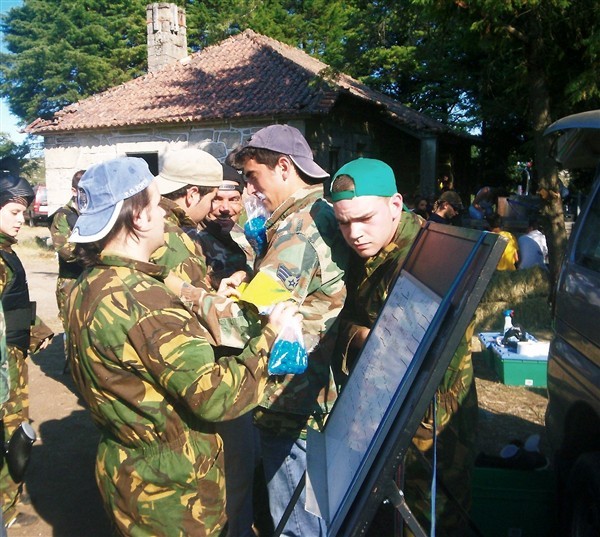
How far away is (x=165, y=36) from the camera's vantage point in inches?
803

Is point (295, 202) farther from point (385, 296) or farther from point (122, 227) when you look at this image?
point (122, 227)

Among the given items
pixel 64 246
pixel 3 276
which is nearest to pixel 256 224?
pixel 3 276

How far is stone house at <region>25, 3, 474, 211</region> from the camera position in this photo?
15.4 m

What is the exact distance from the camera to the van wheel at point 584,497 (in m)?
2.50

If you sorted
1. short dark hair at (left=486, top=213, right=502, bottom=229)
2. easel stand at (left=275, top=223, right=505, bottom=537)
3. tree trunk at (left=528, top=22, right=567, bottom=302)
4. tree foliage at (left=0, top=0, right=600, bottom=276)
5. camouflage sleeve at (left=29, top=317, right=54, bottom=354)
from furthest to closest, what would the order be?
short dark hair at (left=486, top=213, right=502, bottom=229) → tree trunk at (left=528, top=22, right=567, bottom=302) → tree foliage at (left=0, top=0, right=600, bottom=276) → camouflage sleeve at (left=29, top=317, right=54, bottom=354) → easel stand at (left=275, top=223, right=505, bottom=537)

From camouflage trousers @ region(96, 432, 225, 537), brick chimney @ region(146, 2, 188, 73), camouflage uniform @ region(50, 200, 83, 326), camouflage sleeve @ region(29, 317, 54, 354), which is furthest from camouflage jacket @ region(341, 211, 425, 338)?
brick chimney @ region(146, 2, 188, 73)

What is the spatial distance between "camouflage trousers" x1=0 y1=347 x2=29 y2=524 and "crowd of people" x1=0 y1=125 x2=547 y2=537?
3.64 feet

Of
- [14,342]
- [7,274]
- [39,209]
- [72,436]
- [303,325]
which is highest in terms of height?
[303,325]

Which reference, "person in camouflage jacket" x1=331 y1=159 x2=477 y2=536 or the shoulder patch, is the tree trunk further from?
the shoulder patch

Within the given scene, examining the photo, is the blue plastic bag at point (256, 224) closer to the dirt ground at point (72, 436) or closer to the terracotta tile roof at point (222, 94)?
the dirt ground at point (72, 436)

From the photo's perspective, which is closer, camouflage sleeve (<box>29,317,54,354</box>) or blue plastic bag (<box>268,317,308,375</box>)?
blue plastic bag (<box>268,317,308,375</box>)

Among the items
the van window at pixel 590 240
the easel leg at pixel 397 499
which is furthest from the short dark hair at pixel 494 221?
the easel leg at pixel 397 499

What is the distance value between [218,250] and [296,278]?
2010 millimetres

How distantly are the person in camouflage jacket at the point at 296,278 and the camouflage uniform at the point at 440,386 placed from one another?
0.10 metres
